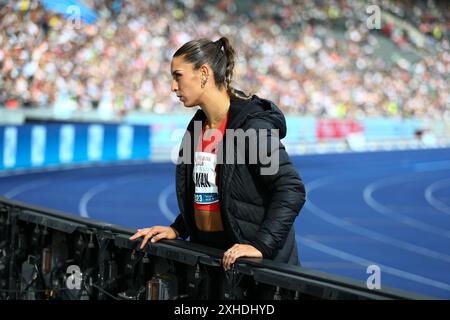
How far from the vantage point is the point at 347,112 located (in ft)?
111

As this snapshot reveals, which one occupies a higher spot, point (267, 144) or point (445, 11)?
point (445, 11)

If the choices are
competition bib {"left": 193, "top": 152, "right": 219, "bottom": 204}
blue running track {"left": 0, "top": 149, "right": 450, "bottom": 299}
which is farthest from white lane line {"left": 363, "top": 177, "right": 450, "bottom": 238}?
competition bib {"left": 193, "top": 152, "right": 219, "bottom": 204}

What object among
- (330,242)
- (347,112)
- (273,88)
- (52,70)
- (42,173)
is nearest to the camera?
(330,242)

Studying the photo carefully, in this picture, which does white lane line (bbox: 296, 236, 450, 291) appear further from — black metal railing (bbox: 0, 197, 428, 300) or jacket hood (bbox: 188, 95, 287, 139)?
jacket hood (bbox: 188, 95, 287, 139)

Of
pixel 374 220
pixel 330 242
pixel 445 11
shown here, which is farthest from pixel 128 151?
pixel 445 11

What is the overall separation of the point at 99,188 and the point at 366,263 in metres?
8.32

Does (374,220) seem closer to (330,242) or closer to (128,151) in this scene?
(330,242)

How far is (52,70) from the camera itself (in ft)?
65.6

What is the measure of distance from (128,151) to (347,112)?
1330cm

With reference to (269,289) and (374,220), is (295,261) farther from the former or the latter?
(374,220)

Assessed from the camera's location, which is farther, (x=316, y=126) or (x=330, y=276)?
(x=316, y=126)

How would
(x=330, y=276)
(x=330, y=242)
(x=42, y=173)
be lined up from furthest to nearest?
(x=42, y=173)
(x=330, y=242)
(x=330, y=276)

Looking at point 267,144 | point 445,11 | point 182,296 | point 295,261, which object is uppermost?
point 445,11

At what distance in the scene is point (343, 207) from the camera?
48.9 ft
